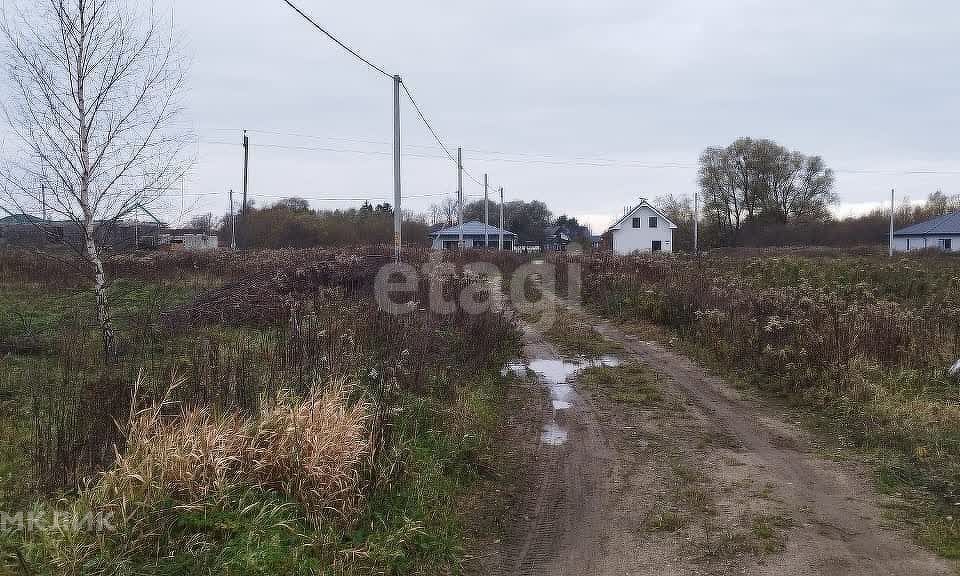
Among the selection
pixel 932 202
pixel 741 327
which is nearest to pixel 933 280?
pixel 741 327

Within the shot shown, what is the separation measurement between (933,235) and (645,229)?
2317 centimetres

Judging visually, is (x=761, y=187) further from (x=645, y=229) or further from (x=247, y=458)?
(x=247, y=458)

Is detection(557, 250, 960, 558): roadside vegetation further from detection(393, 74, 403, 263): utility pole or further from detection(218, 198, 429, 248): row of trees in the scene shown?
detection(218, 198, 429, 248): row of trees

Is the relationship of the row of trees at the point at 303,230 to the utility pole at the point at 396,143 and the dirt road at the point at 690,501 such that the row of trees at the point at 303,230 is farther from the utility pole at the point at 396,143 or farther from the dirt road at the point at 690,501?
the dirt road at the point at 690,501

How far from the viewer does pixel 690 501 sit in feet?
16.8

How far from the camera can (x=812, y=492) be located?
5301 millimetres

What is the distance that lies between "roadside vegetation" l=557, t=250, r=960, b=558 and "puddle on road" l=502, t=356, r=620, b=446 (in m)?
1.91

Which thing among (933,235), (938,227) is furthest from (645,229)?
(938,227)

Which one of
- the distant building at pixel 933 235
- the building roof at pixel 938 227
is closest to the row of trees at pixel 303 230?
the distant building at pixel 933 235

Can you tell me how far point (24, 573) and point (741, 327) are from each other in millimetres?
9811

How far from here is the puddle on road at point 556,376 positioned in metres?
7.07

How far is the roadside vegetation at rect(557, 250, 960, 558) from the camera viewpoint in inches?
214

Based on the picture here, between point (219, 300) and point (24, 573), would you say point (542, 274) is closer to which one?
point (219, 300)

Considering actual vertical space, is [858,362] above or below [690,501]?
above
